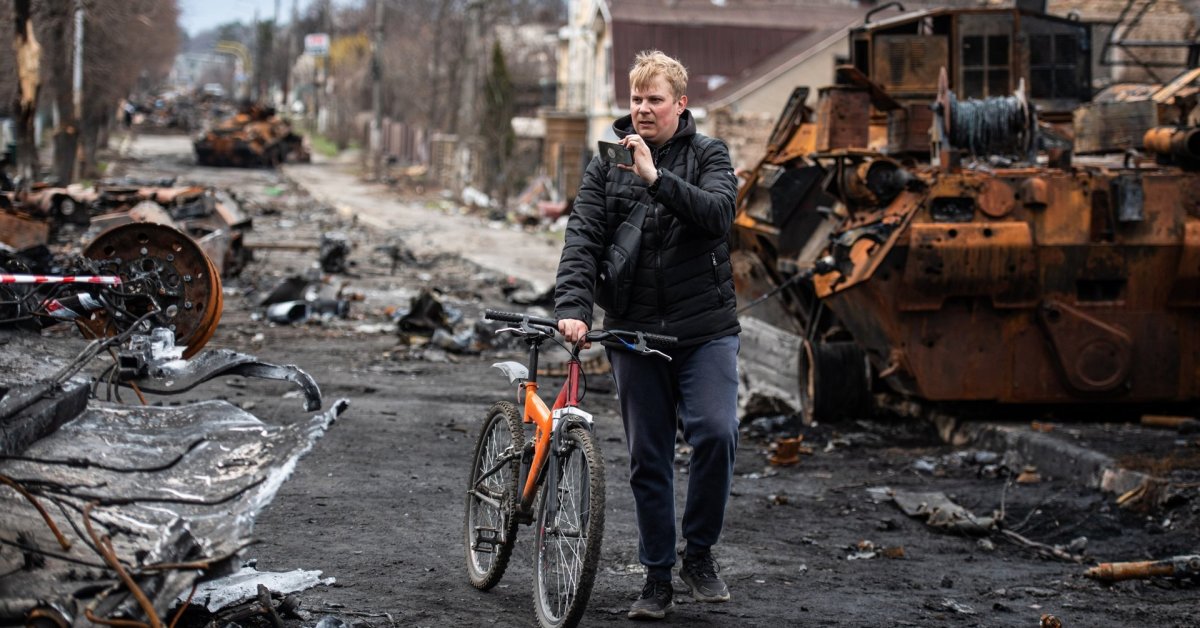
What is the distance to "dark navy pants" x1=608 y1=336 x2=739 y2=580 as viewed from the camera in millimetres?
4949

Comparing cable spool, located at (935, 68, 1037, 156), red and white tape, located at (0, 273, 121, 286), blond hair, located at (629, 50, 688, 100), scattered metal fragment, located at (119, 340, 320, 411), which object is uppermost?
blond hair, located at (629, 50, 688, 100)

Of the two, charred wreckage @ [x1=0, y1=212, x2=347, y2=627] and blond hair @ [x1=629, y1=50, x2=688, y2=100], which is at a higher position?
blond hair @ [x1=629, y1=50, x2=688, y2=100]

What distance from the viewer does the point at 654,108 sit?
488cm

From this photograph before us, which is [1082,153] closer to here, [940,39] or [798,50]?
[940,39]

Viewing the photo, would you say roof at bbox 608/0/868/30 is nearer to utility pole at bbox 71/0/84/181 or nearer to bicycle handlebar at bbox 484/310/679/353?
utility pole at bbox 71/0/84/181

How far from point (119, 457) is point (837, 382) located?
6.20 meters

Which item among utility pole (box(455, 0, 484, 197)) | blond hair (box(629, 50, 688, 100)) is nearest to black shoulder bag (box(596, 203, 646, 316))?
blond hair (box(629, 50, 688, 100))

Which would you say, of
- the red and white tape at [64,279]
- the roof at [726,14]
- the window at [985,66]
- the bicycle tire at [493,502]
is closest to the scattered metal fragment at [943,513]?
the bicycle tire at [493,502]

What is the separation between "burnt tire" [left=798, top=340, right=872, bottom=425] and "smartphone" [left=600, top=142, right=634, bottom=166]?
5284 millimetres

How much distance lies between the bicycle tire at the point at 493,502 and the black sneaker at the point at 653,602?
0.48 metres

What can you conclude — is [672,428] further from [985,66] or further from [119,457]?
[985,66]

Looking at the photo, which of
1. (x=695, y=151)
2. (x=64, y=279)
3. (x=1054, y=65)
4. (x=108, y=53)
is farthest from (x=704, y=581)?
(x=108, y=53)

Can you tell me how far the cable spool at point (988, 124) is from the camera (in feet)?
29.2

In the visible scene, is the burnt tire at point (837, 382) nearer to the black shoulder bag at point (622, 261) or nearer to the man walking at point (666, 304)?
the man walking at point (666, 304)
